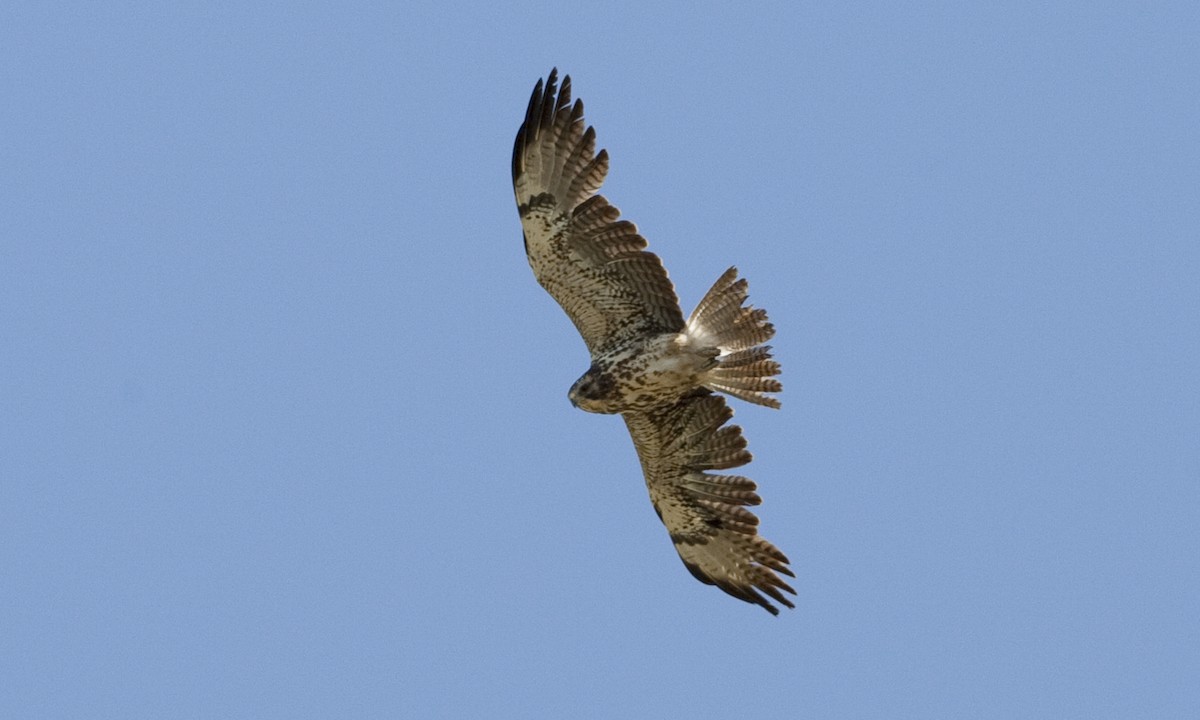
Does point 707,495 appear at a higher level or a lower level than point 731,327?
lower

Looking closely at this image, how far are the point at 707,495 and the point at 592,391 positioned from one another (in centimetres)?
128

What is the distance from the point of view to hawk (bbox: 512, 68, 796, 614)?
1175cm

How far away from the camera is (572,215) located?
11.7m

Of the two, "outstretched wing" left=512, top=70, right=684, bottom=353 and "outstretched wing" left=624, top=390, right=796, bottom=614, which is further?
"outstretched wing" left=624, top=390, right=796, bottom=614

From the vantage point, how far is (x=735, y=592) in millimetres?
12828

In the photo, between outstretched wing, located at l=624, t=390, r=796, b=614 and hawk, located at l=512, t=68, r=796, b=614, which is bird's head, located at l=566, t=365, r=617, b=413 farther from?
outstretched wing, located at l=624, t=390, r=796, b=614

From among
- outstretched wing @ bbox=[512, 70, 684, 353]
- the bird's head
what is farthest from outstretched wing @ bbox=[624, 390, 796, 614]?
outstretched wing @ bbox=[512, 70, 684, 353]

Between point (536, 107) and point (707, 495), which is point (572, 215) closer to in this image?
point (536, 107)

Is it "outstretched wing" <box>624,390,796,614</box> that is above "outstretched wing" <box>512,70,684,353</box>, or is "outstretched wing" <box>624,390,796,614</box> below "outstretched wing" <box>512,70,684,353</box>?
below

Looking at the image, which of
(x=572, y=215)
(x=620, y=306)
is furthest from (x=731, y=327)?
(x=572, y=215)

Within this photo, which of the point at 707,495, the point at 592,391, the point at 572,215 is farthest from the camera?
the point at 707,495

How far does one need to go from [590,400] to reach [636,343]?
1.54ft

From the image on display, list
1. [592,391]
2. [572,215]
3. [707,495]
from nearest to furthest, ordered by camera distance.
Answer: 1. [572,215]
2. [592,391]
3. [707,495]

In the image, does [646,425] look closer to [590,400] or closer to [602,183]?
[590,400]
